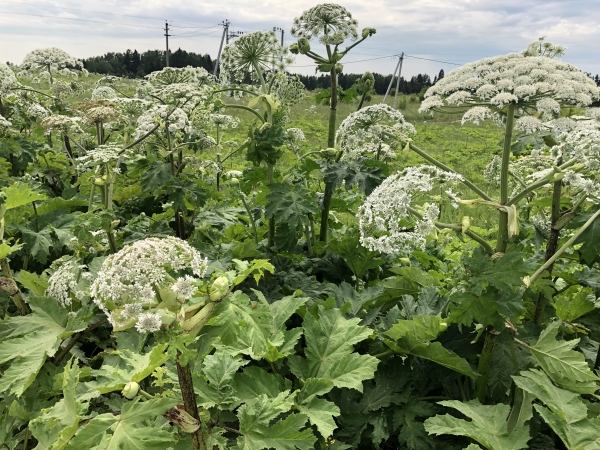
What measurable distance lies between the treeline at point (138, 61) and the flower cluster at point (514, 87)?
174ft

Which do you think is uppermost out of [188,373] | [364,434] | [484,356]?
[188,373]

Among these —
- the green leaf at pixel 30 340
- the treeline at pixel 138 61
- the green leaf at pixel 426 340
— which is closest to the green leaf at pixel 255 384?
the green leaf at pixel 426 340

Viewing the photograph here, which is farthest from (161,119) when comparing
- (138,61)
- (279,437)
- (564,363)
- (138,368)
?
(138,61)

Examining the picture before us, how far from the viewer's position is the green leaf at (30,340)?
2.10 meters

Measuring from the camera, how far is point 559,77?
2.25 m


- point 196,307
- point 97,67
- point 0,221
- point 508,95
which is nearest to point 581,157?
point 508,95

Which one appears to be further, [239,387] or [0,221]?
[0,221]

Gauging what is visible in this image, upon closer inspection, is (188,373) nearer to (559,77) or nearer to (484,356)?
(484,356)

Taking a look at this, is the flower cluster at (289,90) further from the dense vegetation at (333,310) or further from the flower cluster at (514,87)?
the flower cluster at (514,87)

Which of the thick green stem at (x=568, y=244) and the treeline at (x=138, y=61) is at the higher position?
the treeline at (x=138, y=61)

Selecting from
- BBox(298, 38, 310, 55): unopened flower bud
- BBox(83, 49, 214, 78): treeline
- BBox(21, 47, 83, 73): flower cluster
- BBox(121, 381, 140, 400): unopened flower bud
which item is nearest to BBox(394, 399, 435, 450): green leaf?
BBox(121, 381, 140, 400): unopened flower bud

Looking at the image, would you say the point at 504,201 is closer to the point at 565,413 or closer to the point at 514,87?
the point at 514,87

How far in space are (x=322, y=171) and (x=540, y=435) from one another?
2.11 meters

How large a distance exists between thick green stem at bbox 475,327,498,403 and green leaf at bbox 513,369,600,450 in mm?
249
